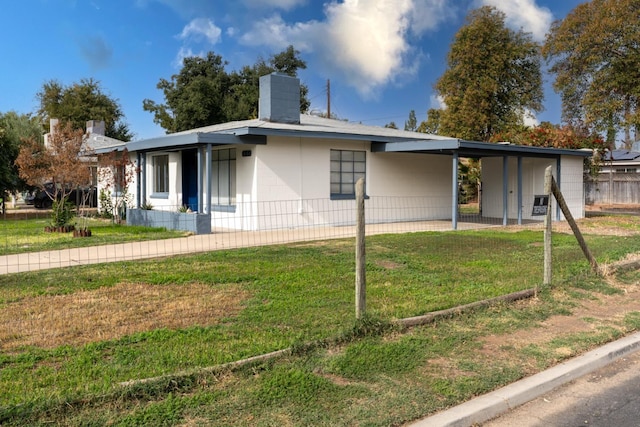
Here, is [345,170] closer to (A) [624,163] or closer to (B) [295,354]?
(B) [295,354]


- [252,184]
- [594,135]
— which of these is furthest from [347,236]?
[594,135]

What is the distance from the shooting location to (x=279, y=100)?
18.5 metres

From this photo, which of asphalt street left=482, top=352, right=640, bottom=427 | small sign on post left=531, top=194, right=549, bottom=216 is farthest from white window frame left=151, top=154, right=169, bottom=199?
asphalt street left=482, top=352, right=640, bottom=427

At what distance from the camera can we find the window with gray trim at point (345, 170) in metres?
17.8

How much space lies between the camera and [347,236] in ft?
46.5

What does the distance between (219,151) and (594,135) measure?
2036cm

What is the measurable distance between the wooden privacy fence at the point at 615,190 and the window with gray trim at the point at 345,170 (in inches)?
832

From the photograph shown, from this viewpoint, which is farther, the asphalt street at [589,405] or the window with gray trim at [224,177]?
the window with gray trim at [224,177]

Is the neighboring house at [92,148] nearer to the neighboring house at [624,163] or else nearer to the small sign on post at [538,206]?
the small sign on post at [538,206]

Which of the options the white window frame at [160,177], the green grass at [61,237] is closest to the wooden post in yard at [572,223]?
the green grass at [61,237]

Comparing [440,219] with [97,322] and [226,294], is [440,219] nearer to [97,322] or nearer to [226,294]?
[226,294]

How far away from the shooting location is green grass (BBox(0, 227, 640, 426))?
12.3 ft

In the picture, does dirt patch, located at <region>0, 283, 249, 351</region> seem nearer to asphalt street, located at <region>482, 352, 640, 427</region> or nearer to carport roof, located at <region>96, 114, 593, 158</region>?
asphalt street, located at <region>482, 352, 640, 427</region>

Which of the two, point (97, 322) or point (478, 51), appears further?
point (478, 51)
